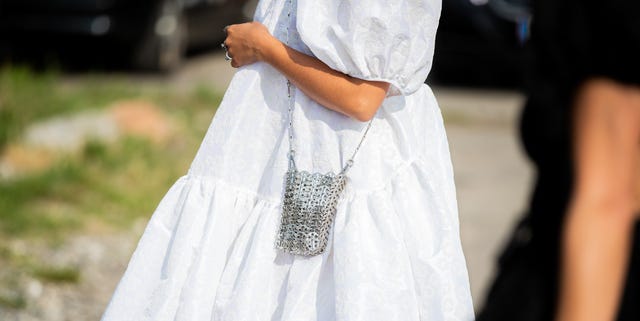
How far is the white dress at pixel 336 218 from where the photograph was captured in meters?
2.47

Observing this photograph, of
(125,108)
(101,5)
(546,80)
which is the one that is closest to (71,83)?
(101,5)

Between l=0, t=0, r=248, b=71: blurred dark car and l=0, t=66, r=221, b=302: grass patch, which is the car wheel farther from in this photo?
l=0, t=66, r=221, b=302: grass patch

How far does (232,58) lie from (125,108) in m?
4.61

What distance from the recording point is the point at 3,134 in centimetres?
629

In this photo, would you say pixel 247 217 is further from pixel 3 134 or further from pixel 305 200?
pixel 3 134

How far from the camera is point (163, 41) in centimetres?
985

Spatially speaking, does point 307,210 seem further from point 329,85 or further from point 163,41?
A: point 163,41

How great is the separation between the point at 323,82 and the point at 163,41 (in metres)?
7.53

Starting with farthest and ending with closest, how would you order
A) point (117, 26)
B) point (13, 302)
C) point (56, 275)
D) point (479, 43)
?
1. point (479, 43)
2. point (117, 26)
3. point (56, 275)
4. point (13, 302)

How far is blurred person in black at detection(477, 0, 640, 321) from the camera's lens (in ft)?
5.16

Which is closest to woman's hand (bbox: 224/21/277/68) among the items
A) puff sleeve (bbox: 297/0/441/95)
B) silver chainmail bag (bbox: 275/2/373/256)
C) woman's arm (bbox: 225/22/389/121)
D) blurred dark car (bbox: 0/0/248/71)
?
woman's arm (bbox: 225/22/389/121)

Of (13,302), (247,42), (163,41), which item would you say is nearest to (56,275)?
(13,302)

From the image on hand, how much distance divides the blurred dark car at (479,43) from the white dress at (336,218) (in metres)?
7.29

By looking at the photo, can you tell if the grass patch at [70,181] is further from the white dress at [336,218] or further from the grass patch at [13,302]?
the white dress at [336,218]
